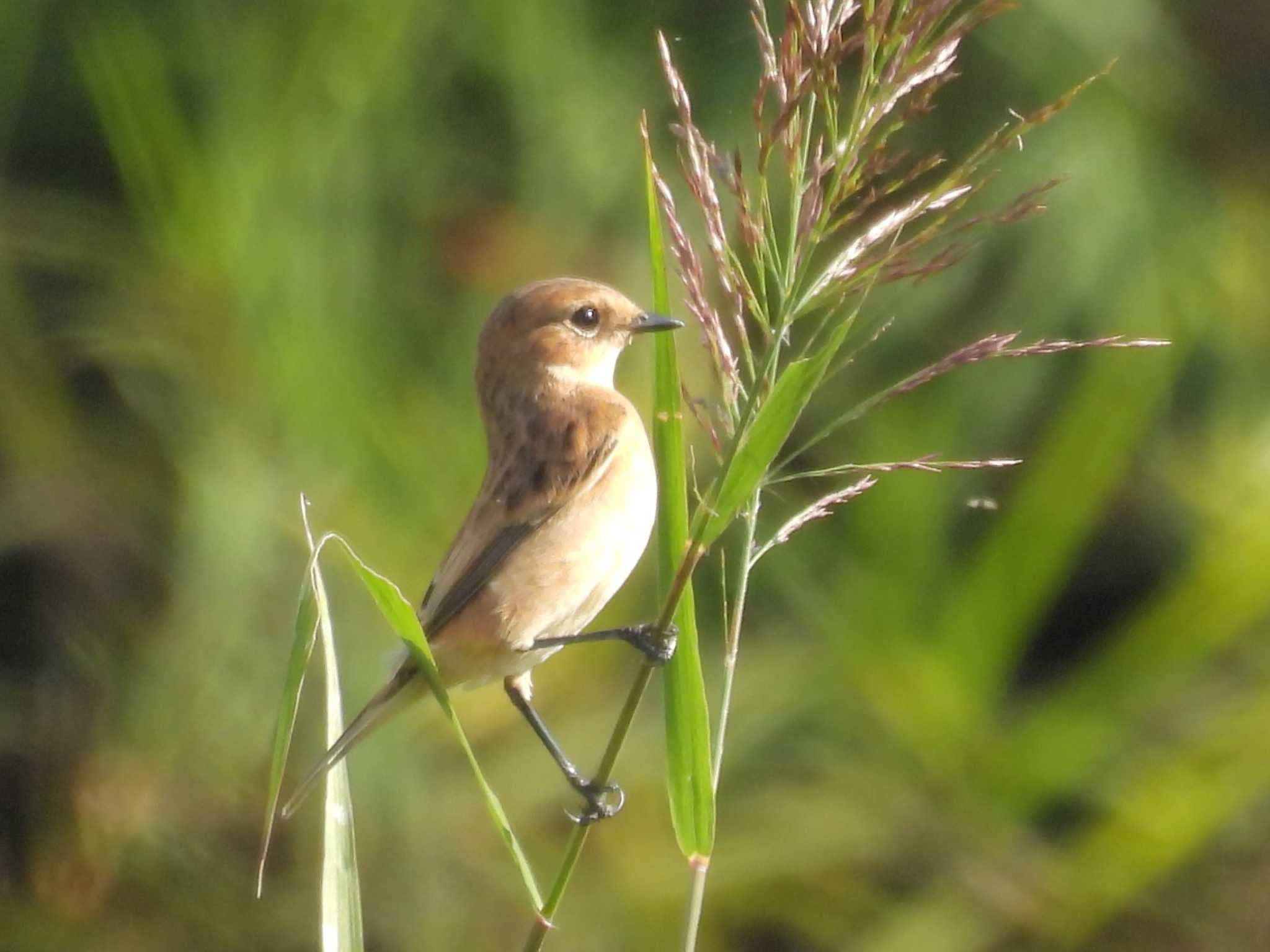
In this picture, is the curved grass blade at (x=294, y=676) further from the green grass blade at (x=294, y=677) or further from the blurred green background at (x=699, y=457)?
the blurred green background at (x=699, y=457)

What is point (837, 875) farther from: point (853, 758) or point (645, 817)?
point (645, 817)

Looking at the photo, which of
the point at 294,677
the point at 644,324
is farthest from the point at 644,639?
the point at 644,324

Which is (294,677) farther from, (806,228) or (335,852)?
(806,228)

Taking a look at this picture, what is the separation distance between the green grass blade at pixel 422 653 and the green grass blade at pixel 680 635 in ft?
0.58

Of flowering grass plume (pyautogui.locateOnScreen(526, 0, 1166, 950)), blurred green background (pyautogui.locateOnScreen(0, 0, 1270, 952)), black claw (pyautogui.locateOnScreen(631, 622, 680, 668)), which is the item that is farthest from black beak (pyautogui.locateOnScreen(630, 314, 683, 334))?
flowering grass plume (pyautogui.locateOnScreen(526, 0, 1166, 950))

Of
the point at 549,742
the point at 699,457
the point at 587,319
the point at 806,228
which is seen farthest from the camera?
the point at 699,457

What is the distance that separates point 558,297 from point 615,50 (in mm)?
1784

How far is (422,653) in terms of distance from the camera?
1.76 metres

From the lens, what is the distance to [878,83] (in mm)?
1605

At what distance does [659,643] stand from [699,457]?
265cm

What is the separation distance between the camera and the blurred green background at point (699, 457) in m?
4.10

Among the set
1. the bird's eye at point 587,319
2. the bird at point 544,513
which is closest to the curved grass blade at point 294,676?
the bird at point 544,513

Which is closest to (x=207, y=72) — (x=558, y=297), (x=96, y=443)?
(x=96, y=443)

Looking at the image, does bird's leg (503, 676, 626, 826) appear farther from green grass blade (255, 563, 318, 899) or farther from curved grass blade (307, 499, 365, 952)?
green grass blade (255, 563, 318, 899)
